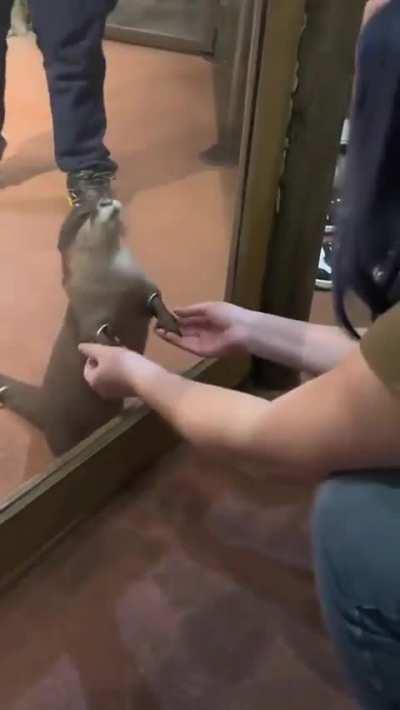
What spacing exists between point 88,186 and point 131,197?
0.29 ft

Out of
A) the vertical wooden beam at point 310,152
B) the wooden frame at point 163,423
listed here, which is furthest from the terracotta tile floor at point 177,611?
the vertical wooden beam at point 310,152

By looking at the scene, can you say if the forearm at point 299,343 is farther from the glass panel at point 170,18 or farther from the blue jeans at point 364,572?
the glass panel at point 170,18

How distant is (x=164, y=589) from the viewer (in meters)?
1.02

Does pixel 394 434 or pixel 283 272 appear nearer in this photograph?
pixel 394 434

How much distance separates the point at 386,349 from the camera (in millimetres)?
596

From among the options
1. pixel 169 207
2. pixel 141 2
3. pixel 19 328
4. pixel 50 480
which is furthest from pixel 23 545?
pixel 141 2

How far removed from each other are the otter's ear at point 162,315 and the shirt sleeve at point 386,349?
1.42ft

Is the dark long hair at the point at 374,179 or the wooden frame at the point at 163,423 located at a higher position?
the dark long hair at the point at 374,179

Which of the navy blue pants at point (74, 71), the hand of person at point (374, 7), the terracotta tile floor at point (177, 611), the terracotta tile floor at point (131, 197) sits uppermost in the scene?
the hand of person at point (374, 7)

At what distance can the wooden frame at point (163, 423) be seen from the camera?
101 centimetres

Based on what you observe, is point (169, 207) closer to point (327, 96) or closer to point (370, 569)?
point (327, 96)

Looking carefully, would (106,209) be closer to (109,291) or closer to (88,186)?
(109,291)

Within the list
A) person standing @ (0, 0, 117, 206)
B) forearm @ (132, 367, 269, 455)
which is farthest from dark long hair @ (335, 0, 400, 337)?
person standing @ (0, 0, 117, 206)

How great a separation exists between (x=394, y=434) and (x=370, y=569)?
3.8 inches
